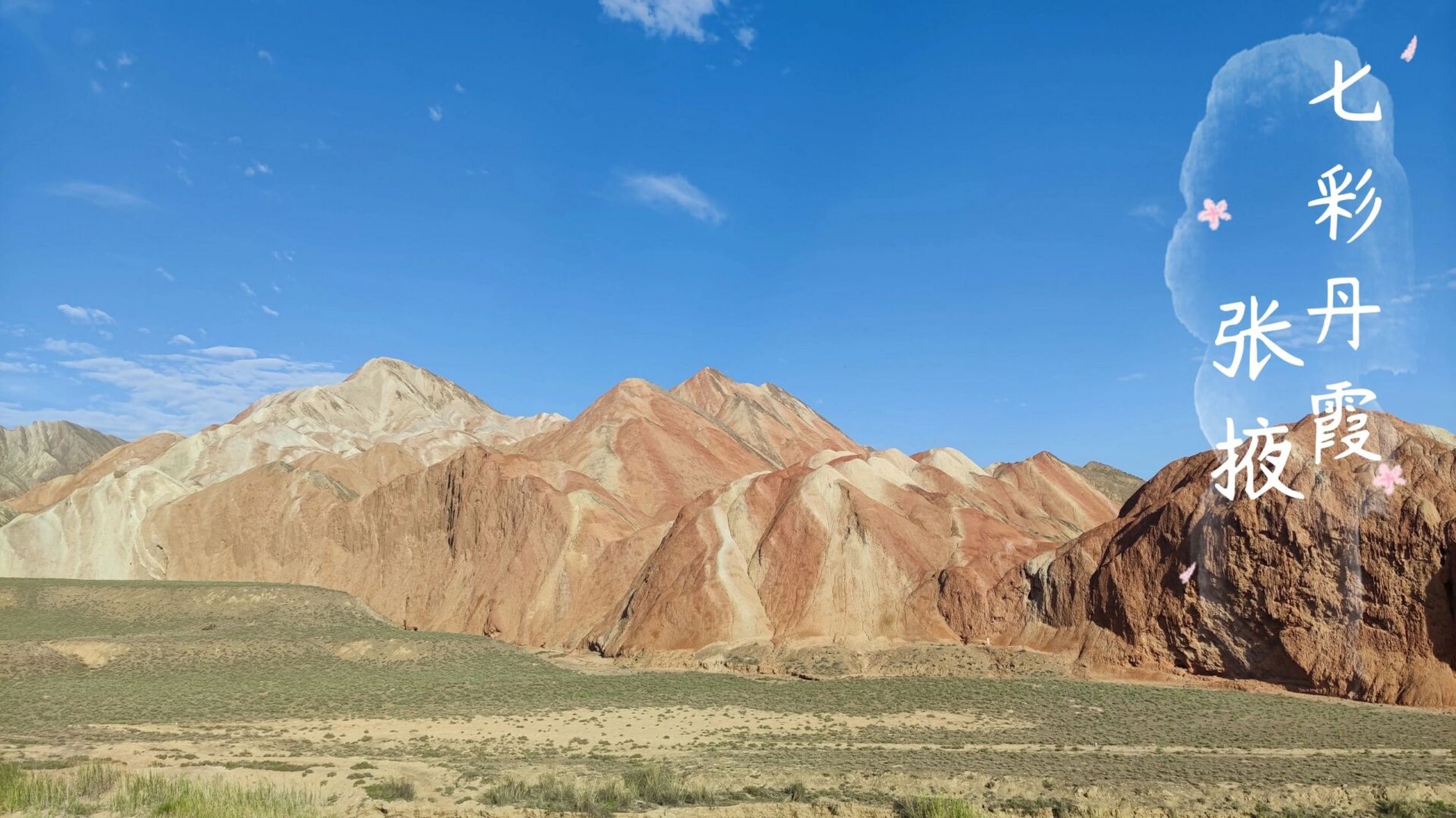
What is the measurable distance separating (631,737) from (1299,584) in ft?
93.4

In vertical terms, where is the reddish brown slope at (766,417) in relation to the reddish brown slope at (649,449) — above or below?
above

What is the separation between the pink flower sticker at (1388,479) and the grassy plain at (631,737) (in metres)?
9.09

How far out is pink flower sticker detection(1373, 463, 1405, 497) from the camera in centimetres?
3856

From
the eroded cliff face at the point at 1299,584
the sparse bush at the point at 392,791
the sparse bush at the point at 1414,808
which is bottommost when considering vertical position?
the sparse bush at the point at 392,791

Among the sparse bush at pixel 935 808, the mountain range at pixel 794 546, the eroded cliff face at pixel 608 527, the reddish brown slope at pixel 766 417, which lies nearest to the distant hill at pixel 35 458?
the eroded cliff face at pixel 608 527

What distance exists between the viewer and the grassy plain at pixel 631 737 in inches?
795

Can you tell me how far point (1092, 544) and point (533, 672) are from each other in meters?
29.8

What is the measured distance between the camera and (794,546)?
59.2m

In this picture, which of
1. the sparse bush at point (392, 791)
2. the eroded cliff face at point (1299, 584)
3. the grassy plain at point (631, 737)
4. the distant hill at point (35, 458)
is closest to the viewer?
the grassy plain at point (631, 737)

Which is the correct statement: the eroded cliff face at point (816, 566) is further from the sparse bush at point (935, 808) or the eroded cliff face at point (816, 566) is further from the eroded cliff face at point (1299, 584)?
the sparse bush at point (935, 808)

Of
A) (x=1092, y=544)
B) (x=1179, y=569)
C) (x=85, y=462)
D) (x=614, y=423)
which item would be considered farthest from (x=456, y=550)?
(x=85, y=462)

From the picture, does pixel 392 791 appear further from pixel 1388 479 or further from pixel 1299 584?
pixel 1388 479

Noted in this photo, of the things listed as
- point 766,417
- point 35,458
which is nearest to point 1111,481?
point 766,417

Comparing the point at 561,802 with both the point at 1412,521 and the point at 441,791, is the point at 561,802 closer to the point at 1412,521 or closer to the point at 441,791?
the point at 441,791
